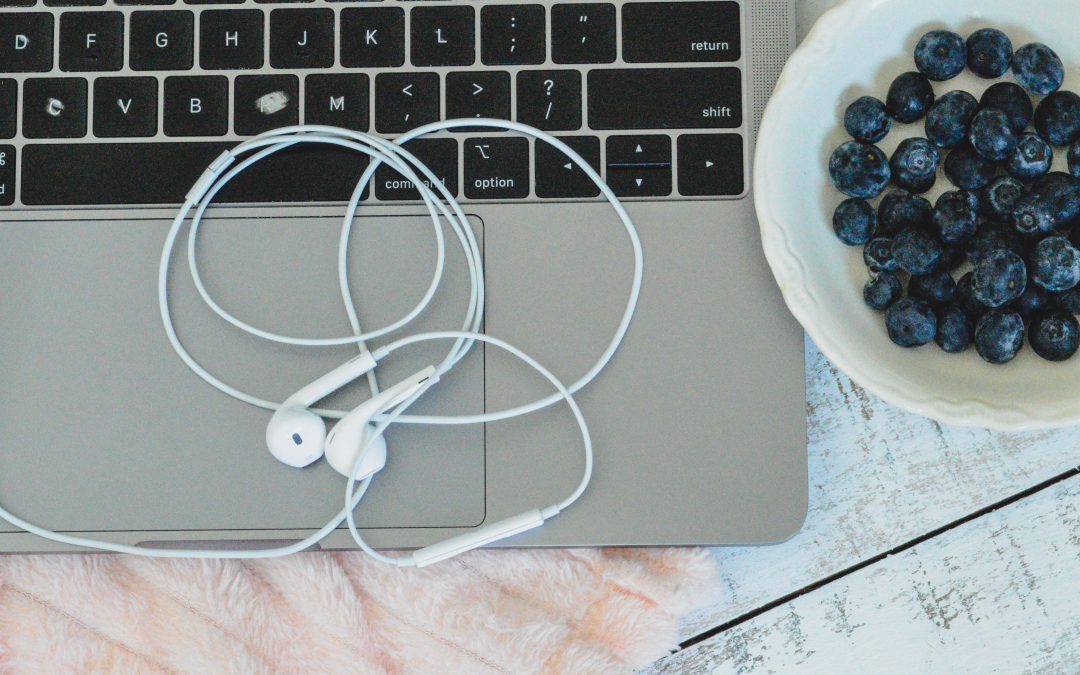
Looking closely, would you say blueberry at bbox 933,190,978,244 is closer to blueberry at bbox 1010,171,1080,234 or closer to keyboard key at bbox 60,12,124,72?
blueberry at bbox 1010,171,1080,234

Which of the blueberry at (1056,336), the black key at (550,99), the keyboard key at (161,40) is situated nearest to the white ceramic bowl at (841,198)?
the blueberry at (1056,336)

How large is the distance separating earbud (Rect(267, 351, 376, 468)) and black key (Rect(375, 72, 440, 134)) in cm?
13

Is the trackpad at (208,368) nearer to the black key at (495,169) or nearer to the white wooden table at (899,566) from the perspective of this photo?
the black key at (495,169)

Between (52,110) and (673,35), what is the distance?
35 centimetres

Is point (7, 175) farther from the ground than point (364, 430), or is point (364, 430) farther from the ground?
point (7, 175)

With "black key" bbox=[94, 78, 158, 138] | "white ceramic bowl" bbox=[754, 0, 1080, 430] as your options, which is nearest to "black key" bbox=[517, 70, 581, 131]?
"white ceramic bowl" bbox=[754, 0, 1080, 430]

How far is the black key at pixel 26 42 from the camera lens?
20.2 inches

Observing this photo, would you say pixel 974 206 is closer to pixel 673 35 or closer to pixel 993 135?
pixel 993 135

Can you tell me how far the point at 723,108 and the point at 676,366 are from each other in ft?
0.48

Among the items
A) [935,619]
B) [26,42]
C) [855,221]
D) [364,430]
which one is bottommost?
[935,619]

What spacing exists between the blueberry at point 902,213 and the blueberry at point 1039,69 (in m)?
0.08

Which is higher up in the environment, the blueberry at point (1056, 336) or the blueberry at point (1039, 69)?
the blueberry at point (1039, 69)

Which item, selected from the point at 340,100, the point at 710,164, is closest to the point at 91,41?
the point at 340,100

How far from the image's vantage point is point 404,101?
20.3 inches
